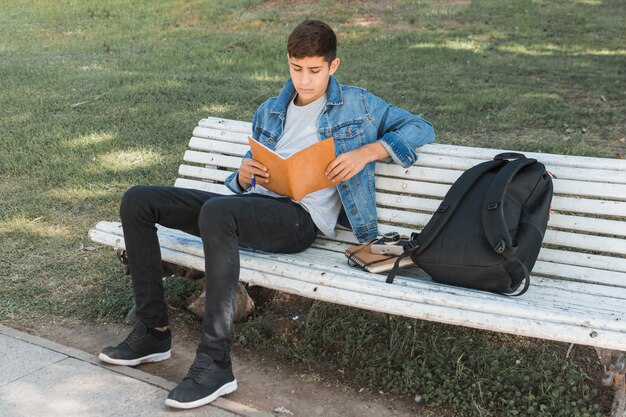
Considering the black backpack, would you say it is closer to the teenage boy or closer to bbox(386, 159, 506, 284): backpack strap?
bbox(386, 159, 506, 284): backpack strap

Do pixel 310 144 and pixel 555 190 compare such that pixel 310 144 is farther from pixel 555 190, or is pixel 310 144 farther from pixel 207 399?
pixel 207 399

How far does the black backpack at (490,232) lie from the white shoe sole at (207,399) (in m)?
0.81

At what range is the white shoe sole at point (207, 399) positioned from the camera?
10.9 feet

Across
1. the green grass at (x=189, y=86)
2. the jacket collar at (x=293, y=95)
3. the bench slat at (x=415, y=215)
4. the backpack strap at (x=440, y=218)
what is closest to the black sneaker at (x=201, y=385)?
the backpack strap at (x=440, y=218)

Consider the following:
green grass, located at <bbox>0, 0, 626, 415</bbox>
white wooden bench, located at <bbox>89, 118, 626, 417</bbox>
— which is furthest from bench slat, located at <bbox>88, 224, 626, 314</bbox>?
green grass, located at <bbox>0, 0, 626, 415</bbox>

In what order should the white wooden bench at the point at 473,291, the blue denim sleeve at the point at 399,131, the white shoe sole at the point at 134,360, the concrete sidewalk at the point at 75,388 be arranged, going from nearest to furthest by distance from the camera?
the white wooden bench at the point at 473,291 < the concrete sidewalk at the point at 75,388 < the white shoe sole at the point at 134,360 < the blue denim sleeve at the point at 399,131

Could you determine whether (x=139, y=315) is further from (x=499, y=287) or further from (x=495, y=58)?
(x=495, y=58)

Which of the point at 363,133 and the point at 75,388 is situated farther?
the point at 363,133

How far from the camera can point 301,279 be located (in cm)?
356

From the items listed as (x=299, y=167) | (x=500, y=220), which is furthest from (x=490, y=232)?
(x=299, y=167)

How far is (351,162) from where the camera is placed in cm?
379

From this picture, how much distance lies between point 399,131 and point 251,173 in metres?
0.73

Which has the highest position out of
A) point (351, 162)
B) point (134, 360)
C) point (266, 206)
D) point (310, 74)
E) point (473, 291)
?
point (310, 74)

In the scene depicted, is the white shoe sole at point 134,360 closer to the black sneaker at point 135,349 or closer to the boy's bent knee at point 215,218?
the black sneaker at point 135,349
